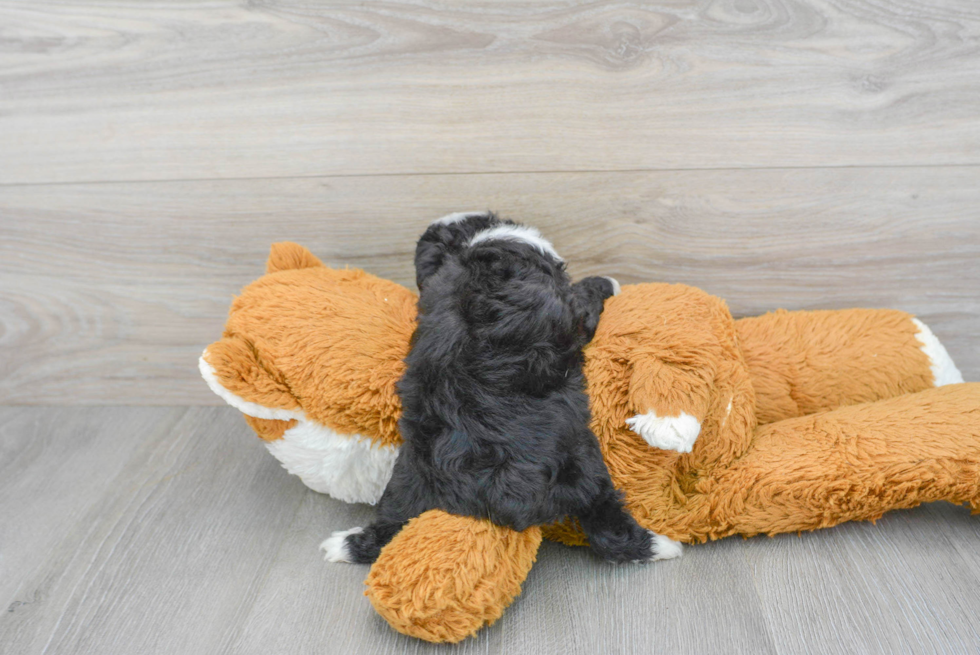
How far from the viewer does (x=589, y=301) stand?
756 millimetres

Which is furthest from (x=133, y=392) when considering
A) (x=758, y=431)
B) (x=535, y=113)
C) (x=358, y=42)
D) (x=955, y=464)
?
(x=955, y=464)

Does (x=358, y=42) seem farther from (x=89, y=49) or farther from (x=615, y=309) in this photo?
(x=615, y=309)

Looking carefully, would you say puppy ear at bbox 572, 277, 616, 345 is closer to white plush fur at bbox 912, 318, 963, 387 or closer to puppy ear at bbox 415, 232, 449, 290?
puppy ear at bbox 415, 232, 449, 290

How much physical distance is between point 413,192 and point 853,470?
2.03 ft

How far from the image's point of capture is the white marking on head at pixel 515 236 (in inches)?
28.6

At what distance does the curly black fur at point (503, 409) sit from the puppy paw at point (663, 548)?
0.01 metres

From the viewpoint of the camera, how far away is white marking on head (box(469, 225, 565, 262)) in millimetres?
726

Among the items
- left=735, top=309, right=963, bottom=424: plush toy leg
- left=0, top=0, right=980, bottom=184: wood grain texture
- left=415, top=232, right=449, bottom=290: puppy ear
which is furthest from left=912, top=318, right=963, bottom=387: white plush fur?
left=415, top=232, right=449, bottom=290: puppy ear

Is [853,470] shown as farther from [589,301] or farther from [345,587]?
[345,587]

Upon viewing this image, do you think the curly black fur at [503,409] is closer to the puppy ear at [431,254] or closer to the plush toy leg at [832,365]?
the puppy ear at [431,254]

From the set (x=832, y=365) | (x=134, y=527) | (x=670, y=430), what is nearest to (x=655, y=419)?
(x=670, y=430)

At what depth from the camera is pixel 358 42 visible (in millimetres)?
846

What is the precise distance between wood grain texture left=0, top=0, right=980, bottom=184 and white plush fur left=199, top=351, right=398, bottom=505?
1.16 ft

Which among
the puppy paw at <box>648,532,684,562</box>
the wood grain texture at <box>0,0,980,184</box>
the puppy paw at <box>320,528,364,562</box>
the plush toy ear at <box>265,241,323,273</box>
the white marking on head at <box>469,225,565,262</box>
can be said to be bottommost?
the puppy paw at <box>320,528,364,562</box>
